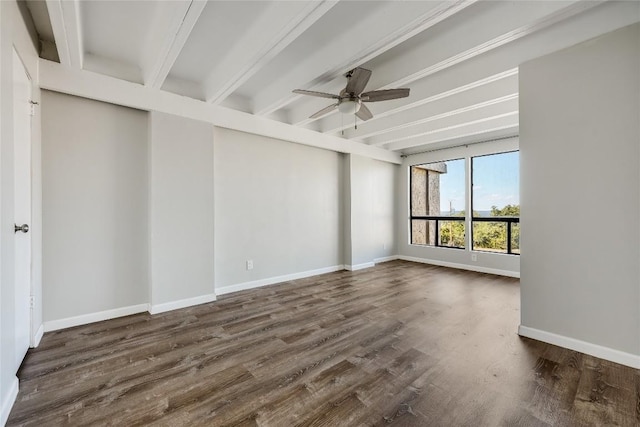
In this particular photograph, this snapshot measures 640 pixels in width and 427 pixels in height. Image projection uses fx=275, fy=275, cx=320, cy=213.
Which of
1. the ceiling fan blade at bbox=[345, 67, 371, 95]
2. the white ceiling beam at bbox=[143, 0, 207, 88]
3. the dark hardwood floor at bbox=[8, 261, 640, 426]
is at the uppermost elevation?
the white ceiling beam at bbox=[143, 0, 207, 88]

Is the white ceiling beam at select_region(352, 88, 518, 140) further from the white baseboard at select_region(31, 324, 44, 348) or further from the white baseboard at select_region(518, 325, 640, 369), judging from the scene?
the white baseboard at select_region(31, 324, 44, 348)

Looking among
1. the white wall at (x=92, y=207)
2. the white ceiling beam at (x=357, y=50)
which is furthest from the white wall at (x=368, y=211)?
the white wall at (x=92, y=207)

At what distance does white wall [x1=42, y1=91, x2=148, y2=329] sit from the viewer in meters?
2.78

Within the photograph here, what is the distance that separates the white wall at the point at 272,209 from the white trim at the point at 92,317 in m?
1.00

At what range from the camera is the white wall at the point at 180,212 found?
3.25m

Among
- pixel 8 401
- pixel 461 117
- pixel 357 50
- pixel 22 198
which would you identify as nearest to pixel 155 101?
pixel 22 198

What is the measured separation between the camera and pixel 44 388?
185 centimetres

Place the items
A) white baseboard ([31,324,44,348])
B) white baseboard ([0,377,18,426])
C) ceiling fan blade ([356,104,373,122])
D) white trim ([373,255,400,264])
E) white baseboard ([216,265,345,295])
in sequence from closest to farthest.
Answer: white baseboard ([0,377,18,426])
white baseboard ([31,324,44,348])
ceiling fan blade ([356,104,373,122])
white baseboard ([216,265,345,295])
white trim ([373,255,400,264])

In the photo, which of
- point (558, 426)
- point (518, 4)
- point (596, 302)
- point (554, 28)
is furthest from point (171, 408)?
point (554, 28)

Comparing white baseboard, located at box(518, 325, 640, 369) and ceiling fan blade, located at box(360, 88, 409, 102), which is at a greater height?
ceiling fan blade, located at box(360, 88, 409, 102)

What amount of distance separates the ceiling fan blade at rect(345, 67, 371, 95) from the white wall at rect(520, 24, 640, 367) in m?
1.49

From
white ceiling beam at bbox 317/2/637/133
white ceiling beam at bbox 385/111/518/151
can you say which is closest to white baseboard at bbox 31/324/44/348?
white ceiling beam at bbox 317/2/637/133

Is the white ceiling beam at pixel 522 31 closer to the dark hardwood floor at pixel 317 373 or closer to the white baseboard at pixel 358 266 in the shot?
the dark hardwood floor at pixel 317 373

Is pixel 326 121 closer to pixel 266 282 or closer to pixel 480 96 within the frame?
pixel 480 96
